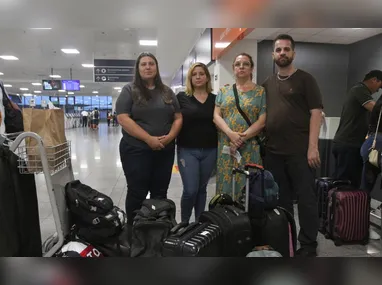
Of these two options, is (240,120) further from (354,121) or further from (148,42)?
(148,42)

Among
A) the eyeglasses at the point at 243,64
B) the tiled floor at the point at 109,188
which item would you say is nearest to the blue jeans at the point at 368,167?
the tiled floor at the point at 109,188

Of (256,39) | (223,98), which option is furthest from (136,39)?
(223,98)

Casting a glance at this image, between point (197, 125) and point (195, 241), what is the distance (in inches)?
43.5

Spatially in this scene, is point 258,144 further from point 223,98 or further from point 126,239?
point 126,239

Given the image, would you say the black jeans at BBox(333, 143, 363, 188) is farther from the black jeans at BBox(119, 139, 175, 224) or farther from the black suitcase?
the black suitcase

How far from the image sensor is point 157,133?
6.70ft

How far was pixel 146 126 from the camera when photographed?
203cm

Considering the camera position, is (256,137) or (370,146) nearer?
(256,137)

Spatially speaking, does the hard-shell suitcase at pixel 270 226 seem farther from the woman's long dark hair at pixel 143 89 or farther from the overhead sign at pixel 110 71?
the overhead sign at pixel 110 71

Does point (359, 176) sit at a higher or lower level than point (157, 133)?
lower

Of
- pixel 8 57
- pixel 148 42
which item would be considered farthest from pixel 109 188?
pixel 8 57

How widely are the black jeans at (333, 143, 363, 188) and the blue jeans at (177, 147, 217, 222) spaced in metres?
1.30

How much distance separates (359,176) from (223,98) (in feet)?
5.33

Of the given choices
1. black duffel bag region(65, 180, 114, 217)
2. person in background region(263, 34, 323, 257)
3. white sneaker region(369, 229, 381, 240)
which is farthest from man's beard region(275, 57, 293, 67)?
white sneaker region(369, 229, 381, 240)
